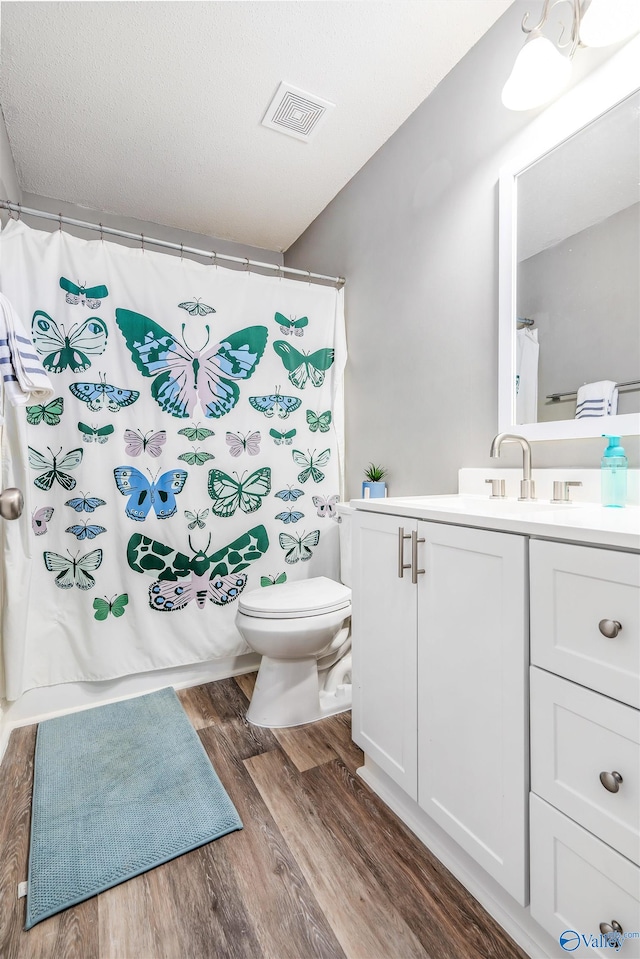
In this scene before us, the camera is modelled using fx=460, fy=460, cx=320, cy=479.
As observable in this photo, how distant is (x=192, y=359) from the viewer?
2018mm

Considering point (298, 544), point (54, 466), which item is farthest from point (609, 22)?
point (54, 466)

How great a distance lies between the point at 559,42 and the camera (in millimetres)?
1251

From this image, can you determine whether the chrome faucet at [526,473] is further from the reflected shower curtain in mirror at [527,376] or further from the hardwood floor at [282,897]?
the hardwood floor at [282,897]

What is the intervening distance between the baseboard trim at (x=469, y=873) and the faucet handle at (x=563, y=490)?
2.88 feet

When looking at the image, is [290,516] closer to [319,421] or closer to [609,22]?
[319,421]

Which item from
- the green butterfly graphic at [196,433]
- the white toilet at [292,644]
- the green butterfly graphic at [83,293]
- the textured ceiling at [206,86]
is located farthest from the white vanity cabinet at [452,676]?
the textured ceiling at [206,86]

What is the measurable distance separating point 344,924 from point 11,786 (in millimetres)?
1078

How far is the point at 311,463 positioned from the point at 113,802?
1.50 metres

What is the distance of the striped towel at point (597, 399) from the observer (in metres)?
1.16

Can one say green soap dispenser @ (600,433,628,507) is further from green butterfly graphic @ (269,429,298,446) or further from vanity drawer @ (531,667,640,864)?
green butterfly graphic @ (269,429,298,446)

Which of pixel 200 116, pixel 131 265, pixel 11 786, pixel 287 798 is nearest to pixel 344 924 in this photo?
pixel 287 798

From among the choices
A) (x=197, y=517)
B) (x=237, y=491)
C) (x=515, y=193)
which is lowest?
(x=197, y=517)

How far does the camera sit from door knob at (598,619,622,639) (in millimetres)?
696

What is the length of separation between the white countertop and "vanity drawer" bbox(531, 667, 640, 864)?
9.9 inches
